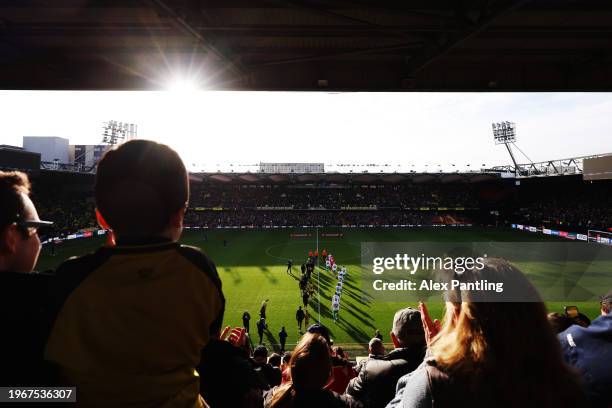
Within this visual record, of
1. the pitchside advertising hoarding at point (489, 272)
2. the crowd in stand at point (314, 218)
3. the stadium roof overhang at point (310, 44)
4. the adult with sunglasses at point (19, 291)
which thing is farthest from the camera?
the crowd in stand at point (314, 218)

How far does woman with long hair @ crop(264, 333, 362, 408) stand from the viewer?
8.84ft

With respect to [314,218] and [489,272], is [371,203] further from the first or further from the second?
[489,272]

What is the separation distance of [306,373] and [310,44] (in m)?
4.48

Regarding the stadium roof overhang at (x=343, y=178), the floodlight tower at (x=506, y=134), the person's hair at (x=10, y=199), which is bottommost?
the person's hair at (x=10, y=199)

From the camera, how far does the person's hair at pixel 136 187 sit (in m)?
1.63

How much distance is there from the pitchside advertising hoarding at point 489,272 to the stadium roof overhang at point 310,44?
9.35ft

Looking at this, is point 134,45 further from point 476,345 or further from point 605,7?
point 605,7

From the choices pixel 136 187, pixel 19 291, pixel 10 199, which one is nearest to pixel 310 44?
pixel 136 187

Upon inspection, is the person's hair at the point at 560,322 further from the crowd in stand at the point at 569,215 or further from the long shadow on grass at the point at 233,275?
the crowd in stand at the point at 569,215

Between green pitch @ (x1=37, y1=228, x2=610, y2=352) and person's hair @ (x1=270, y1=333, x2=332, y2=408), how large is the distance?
12954mm

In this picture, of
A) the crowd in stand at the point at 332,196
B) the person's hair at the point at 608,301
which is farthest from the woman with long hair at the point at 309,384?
the crowd in stand at the point at 332,196

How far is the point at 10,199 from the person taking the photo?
73.0 inches

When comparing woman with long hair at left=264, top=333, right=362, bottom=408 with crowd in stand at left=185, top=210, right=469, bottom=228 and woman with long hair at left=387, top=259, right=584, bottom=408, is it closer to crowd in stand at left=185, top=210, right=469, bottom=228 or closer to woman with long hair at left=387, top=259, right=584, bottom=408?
woman with long hair at left=387, top=259, right=584, bottom=408

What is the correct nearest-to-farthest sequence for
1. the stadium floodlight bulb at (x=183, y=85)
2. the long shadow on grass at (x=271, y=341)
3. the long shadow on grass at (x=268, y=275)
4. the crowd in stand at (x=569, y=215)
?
1. the stadium floodlight bulb at (x=183, y=85)
2. the long shadow on grass at (x=271, y=341)
3. the long shadow on grass at (x=268, y=275)
4. the crowd in stand at (x=569, y=215)
